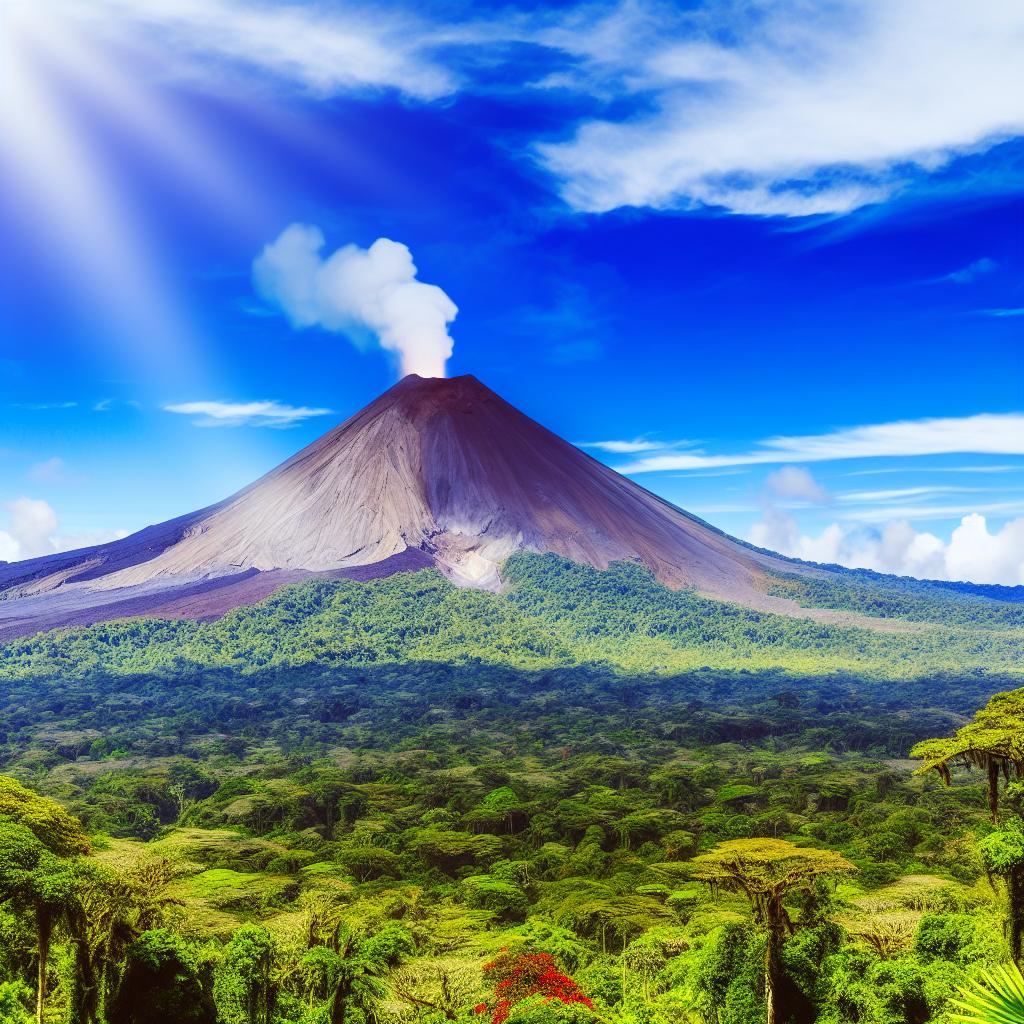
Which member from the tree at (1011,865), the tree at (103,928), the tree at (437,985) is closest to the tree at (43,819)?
the tree at (103,928)

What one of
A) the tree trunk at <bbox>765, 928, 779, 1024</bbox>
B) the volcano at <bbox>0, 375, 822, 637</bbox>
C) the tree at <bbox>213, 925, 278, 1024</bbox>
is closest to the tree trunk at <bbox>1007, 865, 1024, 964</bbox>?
the tree trunk at <bbox>765, 928, 779, 1024</bbox>

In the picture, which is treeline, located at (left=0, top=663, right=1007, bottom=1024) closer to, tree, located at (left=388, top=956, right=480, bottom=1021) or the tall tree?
tree, located at (left=388, top=956, right=480, bottom=1021)

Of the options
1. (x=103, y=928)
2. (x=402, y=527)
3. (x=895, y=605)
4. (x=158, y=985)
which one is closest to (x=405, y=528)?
(x=402, y=527)

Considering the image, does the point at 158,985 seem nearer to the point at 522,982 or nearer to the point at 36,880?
the point at 36,880

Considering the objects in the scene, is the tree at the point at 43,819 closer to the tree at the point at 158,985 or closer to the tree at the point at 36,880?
the tree at the point at 36,880

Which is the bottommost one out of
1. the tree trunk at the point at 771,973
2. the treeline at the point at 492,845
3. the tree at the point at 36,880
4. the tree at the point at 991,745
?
the treeline at the point at 492,845
